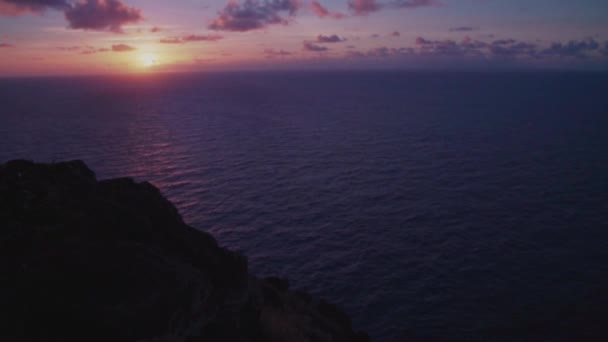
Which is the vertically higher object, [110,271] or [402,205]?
[110,271]

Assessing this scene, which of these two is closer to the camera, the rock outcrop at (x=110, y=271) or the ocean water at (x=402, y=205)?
the rock outcrop at (x=110, y=271)

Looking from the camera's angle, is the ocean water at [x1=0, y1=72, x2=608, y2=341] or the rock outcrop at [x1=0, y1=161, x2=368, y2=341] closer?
the rock outcrop at [x1=0, y1=161, x2=368, y2=341]

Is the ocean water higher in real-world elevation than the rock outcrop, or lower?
lower

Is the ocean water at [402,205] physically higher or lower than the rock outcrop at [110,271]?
lower

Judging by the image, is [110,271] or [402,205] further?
[402,205]

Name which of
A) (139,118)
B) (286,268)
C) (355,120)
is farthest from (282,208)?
(139,118)
